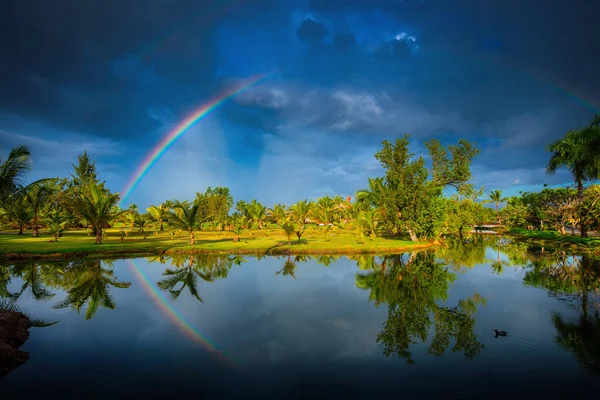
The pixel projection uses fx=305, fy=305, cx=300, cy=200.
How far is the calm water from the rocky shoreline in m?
0.29

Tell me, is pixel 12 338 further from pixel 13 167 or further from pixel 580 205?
pixel 580 205

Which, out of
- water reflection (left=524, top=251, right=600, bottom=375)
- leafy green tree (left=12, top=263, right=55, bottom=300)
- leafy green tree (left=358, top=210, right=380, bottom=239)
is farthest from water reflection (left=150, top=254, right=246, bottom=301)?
leafy green tree (left=358, top=210, right=380, bottom=239)

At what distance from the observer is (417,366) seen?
8.62m

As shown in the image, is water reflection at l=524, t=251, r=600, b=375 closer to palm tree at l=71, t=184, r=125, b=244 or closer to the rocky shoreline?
the rocky shoreline

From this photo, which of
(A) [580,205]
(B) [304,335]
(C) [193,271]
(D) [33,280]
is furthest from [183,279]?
(A) [580,205]

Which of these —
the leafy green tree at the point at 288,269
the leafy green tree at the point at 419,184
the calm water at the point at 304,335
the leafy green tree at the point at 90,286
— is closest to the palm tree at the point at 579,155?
the leafy green tree at the point at 419,184

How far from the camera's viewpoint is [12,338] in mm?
10016

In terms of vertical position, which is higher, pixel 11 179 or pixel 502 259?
pixel 11 179

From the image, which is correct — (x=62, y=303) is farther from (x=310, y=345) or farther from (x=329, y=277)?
(x=329, y=277)

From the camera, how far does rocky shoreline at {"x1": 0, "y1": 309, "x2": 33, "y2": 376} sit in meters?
8.49

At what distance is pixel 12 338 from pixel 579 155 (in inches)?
2027

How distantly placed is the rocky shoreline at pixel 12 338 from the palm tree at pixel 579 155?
165 ft

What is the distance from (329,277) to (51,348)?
14718 mm

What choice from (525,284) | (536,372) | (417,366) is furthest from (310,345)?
(525,284)
